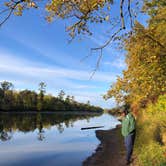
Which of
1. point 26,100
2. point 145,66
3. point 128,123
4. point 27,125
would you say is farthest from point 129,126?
point 26,100

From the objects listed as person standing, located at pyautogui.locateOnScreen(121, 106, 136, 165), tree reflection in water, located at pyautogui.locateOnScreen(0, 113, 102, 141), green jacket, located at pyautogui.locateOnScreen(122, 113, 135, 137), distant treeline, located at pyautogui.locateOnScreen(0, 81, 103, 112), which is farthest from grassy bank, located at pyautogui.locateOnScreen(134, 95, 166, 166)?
distant treeline, located at pyautogui.locateOnScreen(0, 81, 103, 112)

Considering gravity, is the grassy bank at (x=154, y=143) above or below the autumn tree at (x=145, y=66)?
below

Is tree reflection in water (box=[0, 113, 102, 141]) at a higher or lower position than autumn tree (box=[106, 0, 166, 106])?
lower

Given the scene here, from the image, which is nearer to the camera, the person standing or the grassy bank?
the grassy bank

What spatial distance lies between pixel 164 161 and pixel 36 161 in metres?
10.9

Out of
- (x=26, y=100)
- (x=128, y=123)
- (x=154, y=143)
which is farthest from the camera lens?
(x=26, y=100)

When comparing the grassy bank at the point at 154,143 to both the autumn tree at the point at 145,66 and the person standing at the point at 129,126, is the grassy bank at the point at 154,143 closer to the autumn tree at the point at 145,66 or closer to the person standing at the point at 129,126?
the person standing at the point at 129,126

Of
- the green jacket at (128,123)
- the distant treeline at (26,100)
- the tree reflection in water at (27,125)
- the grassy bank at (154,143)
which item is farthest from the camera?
the distant treeline at (26,100)

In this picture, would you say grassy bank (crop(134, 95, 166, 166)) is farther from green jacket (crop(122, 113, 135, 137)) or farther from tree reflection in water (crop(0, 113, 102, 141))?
tree reflection in water (crop(0, 113, 102, 141))

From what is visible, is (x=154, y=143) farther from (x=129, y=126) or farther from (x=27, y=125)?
(x=27, y=125)

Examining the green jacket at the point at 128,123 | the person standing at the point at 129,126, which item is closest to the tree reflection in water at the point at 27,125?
the person standing at the point at 129,126

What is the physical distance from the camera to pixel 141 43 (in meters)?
14.4

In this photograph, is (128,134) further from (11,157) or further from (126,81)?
(11,157)

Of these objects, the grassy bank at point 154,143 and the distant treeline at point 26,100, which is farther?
the distant treeline at point 26,100
